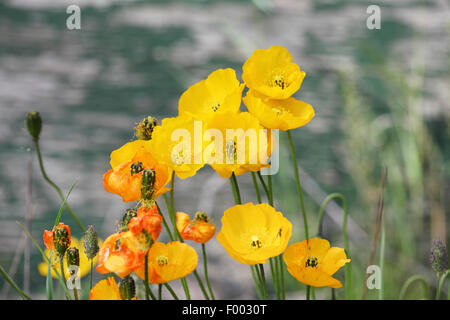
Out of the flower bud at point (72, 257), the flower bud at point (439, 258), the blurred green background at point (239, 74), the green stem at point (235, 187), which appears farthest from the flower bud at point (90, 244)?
the blurred green background at point (239, 74)

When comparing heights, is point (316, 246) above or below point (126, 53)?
below

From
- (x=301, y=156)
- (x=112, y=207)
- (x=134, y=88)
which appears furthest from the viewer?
(x=134, y=88)

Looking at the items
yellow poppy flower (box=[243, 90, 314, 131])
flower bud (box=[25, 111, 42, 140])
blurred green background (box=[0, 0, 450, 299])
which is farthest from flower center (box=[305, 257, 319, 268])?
blurred green background (box=[0, 0, 450, 299])

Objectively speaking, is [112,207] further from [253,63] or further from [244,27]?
[253,63]

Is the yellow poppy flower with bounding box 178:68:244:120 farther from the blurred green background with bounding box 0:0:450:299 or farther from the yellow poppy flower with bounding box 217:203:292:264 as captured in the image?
the blurred green background with bounding box 0:0:450:299

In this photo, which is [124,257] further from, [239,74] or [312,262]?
[239,74]
